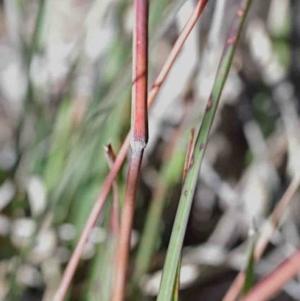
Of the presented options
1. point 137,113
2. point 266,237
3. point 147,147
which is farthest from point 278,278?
point 147,147

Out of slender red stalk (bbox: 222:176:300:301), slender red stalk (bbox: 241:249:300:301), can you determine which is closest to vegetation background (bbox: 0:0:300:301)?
slender red stalk (bbox: 222:176:300:301)

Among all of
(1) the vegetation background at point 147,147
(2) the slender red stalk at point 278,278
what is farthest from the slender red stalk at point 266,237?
(2) the slender red stalk at point 278,278

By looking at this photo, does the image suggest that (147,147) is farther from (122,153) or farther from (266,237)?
(122,153)

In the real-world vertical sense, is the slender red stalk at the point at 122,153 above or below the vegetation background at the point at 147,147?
below

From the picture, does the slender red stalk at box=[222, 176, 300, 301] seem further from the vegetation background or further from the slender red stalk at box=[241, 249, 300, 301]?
the slender red stalk at box=[241, 249, 300, 301]

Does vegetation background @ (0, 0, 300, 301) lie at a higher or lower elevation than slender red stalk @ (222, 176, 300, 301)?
higher

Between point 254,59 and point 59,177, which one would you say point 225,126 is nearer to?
point 254,59

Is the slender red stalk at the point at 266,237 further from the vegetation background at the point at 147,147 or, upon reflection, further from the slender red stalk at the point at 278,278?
the slender red stalk at the point at 278,278
